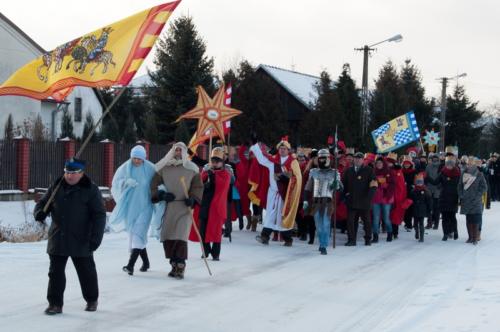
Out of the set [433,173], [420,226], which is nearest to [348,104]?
[433,173]

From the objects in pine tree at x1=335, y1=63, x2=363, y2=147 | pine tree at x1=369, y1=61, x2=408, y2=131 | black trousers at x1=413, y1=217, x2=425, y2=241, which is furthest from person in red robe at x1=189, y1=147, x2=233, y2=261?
pine tree at x1=369, y1=61, x2=408, y2=131

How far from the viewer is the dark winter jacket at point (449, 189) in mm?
16719

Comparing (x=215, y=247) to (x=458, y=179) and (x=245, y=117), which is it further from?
(x=245, y=117)

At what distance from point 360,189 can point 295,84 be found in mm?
44414

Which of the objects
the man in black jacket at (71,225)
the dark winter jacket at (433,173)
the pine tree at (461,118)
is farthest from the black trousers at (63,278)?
the pine tree at (461,118)

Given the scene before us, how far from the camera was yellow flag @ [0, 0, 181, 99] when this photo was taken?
30.4 feet

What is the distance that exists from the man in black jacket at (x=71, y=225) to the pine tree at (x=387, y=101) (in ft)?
128

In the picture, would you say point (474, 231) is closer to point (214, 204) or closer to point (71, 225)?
point (214, 204)

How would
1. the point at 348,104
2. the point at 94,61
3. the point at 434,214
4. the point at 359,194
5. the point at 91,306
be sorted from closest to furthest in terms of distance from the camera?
the point at 91,306 < the point at 94,61 < the point at 359,194 < the point at 434,214 < the point at 348,104

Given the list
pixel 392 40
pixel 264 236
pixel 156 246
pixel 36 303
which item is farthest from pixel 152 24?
pixel 392 40

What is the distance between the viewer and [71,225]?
7785mm

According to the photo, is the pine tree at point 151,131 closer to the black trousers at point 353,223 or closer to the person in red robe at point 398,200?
the person in red robe at point 398,200

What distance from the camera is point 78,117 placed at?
53625 mm

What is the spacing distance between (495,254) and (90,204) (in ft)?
28.7
